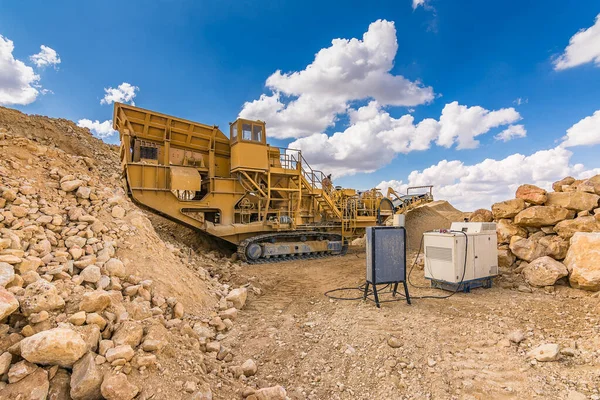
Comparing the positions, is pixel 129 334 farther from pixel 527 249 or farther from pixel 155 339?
pixel 527 249

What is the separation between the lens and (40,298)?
335 centimetres

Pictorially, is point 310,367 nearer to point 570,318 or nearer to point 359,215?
point 570,318

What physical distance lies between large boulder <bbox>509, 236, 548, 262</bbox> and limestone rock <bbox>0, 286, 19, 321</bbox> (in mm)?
9958

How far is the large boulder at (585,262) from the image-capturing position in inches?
265

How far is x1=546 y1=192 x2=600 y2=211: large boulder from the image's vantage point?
810 centimetres

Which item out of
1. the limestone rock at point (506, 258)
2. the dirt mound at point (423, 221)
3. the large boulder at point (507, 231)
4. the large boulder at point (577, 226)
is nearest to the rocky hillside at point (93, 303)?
the limestone rock at point (506, 258)

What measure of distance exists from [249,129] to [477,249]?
27.5 feet

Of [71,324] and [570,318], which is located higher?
[71,324]

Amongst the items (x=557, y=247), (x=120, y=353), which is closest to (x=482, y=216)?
(x=557, y=247)

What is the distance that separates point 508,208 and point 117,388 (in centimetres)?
992

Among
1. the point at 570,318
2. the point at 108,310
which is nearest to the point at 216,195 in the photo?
the point at 108,310

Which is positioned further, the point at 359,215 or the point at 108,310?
the point at 359,215

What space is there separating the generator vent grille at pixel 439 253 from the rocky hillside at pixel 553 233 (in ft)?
7.16

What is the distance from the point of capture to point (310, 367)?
4.09 m
